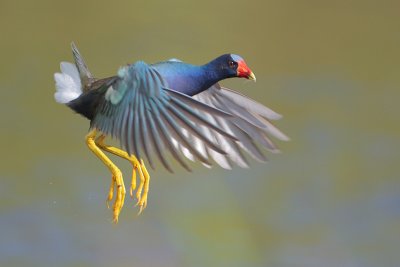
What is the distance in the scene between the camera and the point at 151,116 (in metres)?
2.46

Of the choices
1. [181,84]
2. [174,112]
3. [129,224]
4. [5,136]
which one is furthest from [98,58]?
[174,112]

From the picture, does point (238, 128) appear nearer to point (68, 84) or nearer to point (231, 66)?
point (231, 66)

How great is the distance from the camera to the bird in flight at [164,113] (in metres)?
2.39

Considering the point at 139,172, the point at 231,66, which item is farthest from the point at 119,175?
the point at 231,66

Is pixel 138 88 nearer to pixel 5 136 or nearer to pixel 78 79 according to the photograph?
pixel 78 79

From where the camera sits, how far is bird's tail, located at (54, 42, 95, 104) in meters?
2.88

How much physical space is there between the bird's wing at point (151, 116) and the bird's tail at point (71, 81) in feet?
0.78

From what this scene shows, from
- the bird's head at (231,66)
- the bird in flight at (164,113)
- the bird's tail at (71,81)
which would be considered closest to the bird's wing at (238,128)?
the bird in flight at (164,113)

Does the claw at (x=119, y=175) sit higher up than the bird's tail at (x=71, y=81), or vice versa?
the bird's tail at (x=71, y=81)

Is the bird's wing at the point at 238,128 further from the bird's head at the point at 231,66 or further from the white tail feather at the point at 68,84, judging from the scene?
the white tail feather at the point at 68,84

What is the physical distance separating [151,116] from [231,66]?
0.42m

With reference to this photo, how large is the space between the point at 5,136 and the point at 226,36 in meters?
1.20

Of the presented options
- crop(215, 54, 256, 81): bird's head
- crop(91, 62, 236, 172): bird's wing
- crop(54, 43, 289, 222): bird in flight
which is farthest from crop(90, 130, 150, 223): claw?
crop(215, 54, 256, 81): bird's head

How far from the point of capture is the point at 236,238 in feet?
11.7
